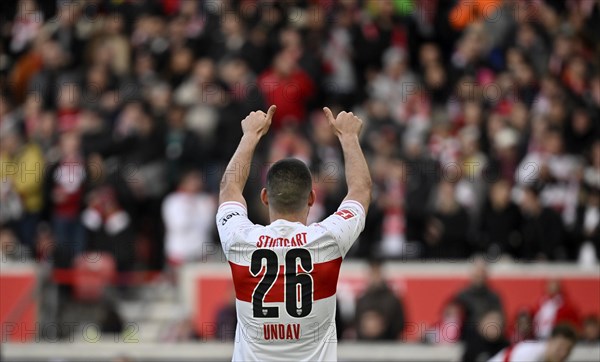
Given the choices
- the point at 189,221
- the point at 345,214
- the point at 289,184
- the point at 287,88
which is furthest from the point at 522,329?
the point at 289,184

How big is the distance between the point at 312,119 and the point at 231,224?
1208cm

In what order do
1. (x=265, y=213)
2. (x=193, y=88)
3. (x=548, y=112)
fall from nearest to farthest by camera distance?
(x=265, y=213) → (x=548, y=112) → (x=193, y=88)

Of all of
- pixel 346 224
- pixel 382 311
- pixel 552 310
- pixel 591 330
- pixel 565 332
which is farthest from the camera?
pixel 552 310

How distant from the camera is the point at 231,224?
715 centimetres

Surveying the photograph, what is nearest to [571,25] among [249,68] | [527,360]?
[249,68]

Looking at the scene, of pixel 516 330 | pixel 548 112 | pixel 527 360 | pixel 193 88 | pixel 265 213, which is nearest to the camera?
pixel 527 360

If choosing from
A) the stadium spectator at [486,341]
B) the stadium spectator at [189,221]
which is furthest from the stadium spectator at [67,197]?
the stadium spectator at [486,341]

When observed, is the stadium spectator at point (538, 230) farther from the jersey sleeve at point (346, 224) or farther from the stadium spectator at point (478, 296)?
the jersey sleeve at point (346, 224)

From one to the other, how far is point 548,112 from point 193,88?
507 cm

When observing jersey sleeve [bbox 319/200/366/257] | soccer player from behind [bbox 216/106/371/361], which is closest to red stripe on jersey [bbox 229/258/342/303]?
soccer player from behind [bbox 216/106/371/361]

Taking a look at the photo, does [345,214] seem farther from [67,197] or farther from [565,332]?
[67,197]

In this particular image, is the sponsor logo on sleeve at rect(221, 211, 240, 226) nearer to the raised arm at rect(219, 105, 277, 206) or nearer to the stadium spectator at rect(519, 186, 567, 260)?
the raised arm at rect(219, 105, 277, 206)

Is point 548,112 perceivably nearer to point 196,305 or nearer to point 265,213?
point 265,213

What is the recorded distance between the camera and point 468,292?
15.4 m
